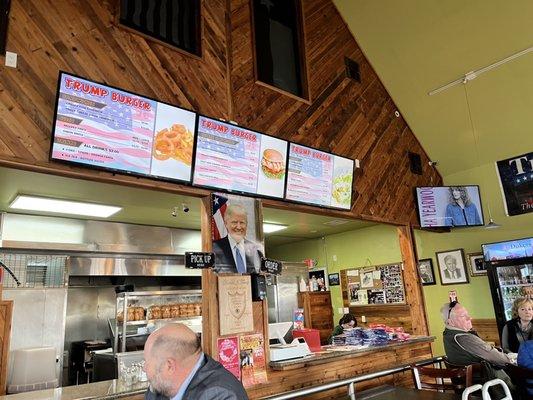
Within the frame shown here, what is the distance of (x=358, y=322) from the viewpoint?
6.70 metres

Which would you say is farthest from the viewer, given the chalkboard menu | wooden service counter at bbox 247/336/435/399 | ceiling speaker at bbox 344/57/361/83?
the chalkboard menu

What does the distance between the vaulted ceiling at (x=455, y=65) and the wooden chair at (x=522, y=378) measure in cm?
358

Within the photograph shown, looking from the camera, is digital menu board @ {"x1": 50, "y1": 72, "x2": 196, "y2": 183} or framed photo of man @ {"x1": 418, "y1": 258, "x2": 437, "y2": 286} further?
framed photo of man @ {"x1": 418, "y1": 258, "x2": 437, "y2": 286}

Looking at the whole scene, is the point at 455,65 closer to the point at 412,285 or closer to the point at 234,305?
the point at 412,285

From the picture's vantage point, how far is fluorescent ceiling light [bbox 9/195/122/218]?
4100 mm

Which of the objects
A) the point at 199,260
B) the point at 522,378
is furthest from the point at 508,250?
the point at 199,260

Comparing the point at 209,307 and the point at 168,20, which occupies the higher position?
the point at 168,20

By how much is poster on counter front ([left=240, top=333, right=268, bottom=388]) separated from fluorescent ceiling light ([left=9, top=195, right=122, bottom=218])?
2188 mm

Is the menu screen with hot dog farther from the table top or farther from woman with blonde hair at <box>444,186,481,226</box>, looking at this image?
woman with blonde hair at <box>444,186,481,226</box>

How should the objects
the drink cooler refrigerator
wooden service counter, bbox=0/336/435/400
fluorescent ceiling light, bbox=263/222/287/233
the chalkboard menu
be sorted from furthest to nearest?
the chalkboard menu
fluorescent ceiling light, bbox=263/222/287/233
the drink cooler refrigerator
wooden service counter, bbox=0/336/435/400

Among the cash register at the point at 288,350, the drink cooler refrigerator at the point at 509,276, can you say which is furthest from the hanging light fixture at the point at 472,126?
the cash register at the point at 288,350

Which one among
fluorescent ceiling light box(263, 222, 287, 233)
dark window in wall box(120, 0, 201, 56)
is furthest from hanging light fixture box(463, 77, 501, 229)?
dark window in wall box(120, 0, 201, 56)

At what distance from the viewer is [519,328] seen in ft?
14.6

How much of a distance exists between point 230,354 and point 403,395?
139cm
